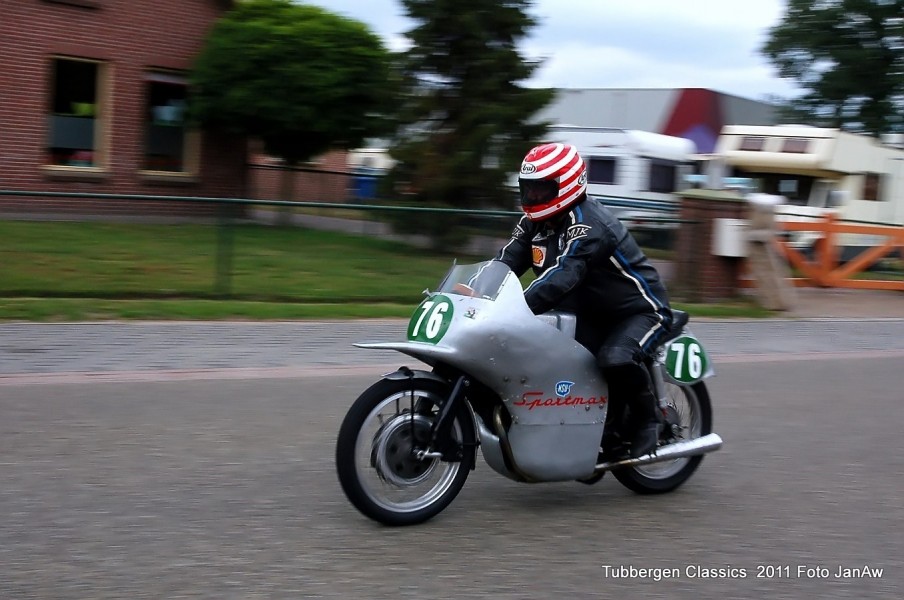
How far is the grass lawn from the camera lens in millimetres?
11250

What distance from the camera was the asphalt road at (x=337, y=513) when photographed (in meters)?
4.38

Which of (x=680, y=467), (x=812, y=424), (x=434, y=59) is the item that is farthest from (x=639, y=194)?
(x=680, y=467)

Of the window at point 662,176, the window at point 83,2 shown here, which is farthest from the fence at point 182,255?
the window at point 662,176

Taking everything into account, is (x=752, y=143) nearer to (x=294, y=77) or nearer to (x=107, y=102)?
(x=294, y=77)

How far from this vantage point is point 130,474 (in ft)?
18.8

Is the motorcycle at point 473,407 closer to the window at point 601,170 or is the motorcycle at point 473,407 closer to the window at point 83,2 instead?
the window at point 83,2

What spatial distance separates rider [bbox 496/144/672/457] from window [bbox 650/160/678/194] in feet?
62.4

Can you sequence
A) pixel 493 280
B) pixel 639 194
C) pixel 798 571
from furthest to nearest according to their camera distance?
pixel 639 194 < pixel 493 280 < pixel 798 571

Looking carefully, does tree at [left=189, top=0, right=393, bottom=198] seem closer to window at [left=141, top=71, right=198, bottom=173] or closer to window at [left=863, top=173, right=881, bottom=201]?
window at [left=141, top=71, right=198, bottom=173]

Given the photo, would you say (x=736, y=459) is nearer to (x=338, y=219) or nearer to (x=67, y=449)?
(x=67, y=449)

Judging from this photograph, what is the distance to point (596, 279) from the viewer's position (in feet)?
17.4

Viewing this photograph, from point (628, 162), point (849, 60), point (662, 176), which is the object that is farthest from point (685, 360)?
point (849, 60)

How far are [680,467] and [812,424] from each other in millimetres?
2256

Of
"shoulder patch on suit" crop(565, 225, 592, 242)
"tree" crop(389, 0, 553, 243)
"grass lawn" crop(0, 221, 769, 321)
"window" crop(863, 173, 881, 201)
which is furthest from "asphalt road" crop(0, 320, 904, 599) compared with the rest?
"window" crop(863, 173, 881, 201)
